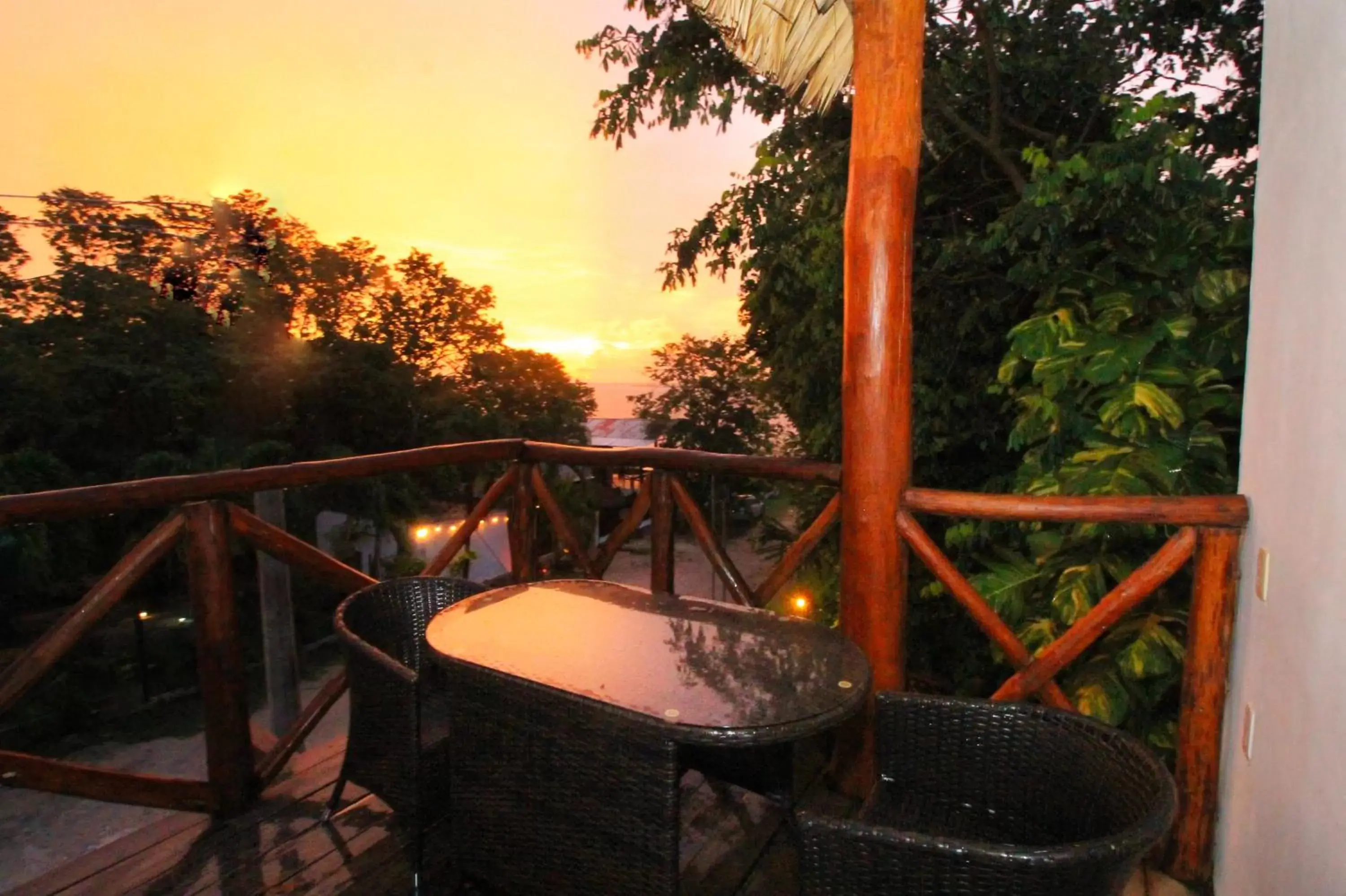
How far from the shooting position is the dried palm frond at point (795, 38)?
7.61 feet

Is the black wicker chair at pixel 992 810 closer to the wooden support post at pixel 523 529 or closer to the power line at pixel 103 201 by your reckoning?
the wooden support post at pixel 523 529

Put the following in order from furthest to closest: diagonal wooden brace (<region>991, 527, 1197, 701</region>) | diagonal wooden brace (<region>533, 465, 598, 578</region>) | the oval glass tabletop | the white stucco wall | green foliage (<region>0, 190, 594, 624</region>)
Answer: green foliage (<region>0, 190, 594, 624</region>) → diagonal wooden brace (<region>533, 465, 598, 578</region>) → diagonal wooden brace (<region>991, 527, 1197, 701</region>) → the oval glass tabletop → the white stucco wall

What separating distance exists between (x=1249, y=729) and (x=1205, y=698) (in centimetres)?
17

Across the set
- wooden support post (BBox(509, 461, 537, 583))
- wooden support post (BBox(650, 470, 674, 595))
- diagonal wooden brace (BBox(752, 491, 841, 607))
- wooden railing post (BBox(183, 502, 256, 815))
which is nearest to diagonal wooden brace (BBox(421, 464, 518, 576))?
wooden support post (BBox(509, 461, 537, 583))

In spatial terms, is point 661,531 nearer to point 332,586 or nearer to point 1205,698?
point 332,586

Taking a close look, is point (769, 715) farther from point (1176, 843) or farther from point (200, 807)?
point (200, 807)

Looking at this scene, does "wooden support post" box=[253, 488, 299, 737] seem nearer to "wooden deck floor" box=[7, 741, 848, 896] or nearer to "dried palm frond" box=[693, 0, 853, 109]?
"wooden deck floor" box=[7, 741, 848, 896]

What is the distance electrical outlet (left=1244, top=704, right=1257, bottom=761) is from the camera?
5.52 ft

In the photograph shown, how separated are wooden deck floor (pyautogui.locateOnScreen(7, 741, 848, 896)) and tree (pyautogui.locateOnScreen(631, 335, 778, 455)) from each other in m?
8.14

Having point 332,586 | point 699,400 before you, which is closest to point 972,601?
point 332,586

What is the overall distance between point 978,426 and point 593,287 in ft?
58.0

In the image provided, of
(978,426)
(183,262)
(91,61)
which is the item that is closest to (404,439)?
(183,262)

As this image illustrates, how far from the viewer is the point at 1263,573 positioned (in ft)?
5.50

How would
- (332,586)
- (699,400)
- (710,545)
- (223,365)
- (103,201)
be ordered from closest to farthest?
1. (332,586)
2. (710,545)
3. (699,400)
4. (103,201)
5. (223,365)
